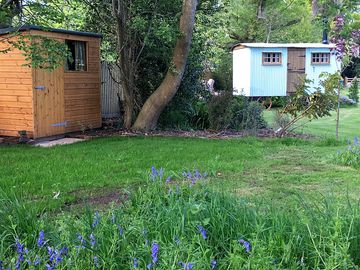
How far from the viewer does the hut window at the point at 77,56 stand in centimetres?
971

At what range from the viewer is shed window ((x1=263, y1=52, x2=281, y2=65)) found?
20.8 metres

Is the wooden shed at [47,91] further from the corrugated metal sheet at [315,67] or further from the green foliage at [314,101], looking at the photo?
the corrugated metal sheet at [315,67]

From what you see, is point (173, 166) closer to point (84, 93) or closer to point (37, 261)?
point (37, 261)

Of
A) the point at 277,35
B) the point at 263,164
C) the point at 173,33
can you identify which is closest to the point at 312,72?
the point at 277,35

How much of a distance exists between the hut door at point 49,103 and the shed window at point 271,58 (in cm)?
1344

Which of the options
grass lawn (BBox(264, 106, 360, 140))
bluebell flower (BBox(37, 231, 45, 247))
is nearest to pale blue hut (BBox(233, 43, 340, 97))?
grass lawn (BBox(264, 106, 360, 140))

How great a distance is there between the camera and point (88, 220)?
2.74 metres

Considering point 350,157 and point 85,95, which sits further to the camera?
point 85,95

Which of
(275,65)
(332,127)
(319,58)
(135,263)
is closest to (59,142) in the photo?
(135,263)

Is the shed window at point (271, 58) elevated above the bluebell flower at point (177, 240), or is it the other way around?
the shed window at point (271, 58)

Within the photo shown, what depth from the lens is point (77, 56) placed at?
9.95m

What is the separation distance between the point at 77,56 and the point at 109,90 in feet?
6.49

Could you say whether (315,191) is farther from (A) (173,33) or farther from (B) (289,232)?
(A) (173,33)

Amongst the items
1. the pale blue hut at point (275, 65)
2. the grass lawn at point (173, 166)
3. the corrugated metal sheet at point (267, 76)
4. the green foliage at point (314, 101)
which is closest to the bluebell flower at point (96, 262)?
the grass lawn at point (173, 166)
